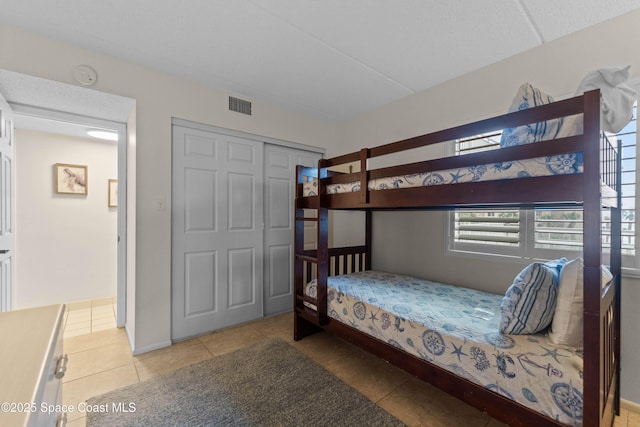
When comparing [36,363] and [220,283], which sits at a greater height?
[36,363]

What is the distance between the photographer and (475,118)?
7.43ft

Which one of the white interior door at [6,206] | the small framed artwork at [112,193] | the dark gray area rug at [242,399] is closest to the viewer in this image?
the dark gray area rug at [242,399]

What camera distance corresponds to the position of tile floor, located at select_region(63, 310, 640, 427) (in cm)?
156

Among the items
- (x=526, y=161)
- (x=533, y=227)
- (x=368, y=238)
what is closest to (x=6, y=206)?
(x=368, y=238)

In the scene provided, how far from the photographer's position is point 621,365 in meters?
1.65

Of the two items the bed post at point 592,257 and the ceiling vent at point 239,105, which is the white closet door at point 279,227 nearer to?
the ceiling vent at point 239,105

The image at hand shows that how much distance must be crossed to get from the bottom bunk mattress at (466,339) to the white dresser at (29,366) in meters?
1.51

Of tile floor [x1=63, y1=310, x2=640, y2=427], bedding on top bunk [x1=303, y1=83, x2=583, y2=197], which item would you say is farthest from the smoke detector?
bedding on top bunk [x1=303, y1=83, x2=583, y2=197]

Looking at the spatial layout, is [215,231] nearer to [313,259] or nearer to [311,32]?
[313,259]

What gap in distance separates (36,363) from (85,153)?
3449 millimetres

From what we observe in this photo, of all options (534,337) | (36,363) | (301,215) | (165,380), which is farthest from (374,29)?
(165,380)

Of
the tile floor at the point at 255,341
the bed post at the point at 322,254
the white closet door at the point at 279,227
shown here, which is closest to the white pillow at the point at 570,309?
the tile floor at the point at 255,341

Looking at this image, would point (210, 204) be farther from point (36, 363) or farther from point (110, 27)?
point (36, 363)

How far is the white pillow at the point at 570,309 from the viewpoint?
3.63ft
